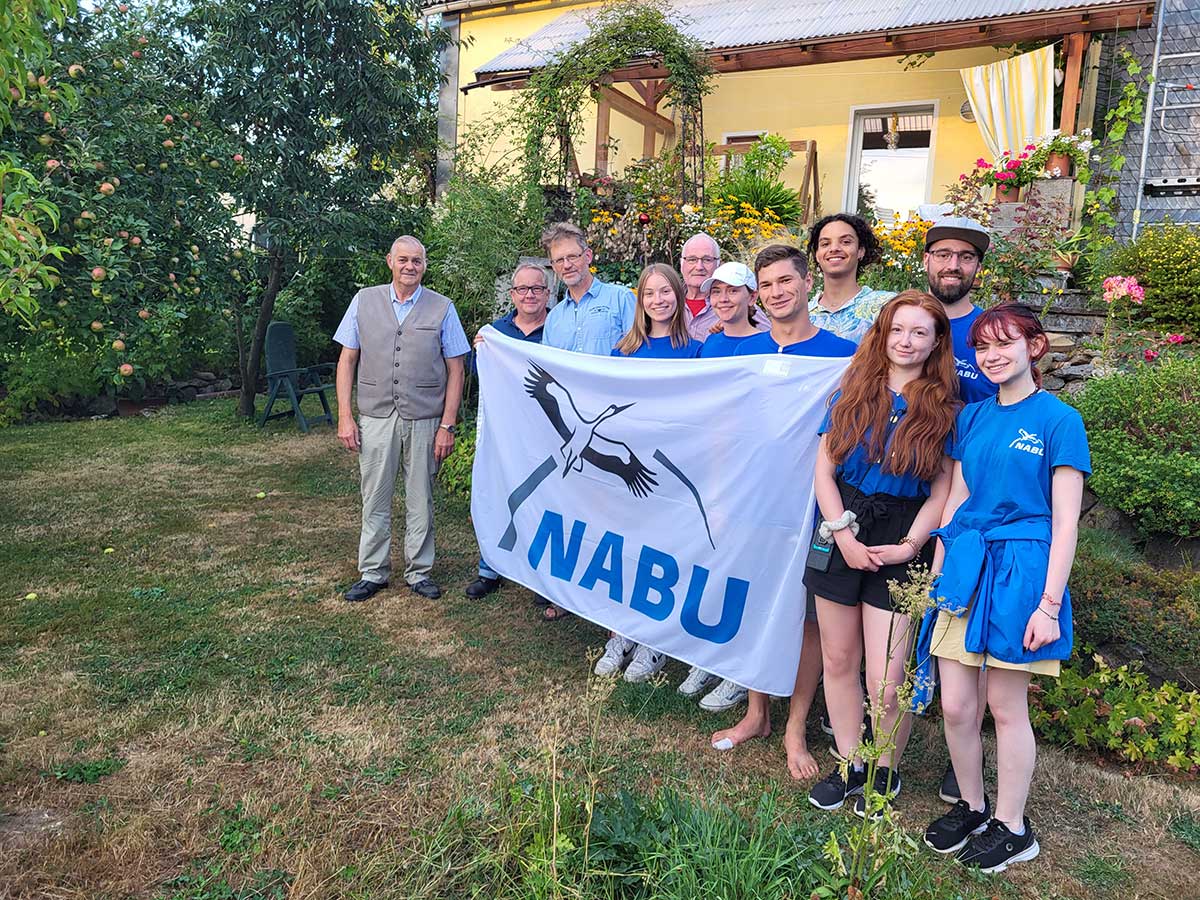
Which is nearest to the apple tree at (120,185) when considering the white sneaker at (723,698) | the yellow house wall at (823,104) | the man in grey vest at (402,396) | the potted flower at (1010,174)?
the man in grey vest at (402,396)

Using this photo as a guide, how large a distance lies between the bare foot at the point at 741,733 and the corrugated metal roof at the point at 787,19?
7097 millimetres

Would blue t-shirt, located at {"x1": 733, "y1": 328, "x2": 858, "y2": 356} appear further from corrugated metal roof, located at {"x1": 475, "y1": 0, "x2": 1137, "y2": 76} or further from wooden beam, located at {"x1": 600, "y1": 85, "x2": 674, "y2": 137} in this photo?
wooden beam, located at {"x1": 600, "y1": 85, "x2": 674, "y2": 137}

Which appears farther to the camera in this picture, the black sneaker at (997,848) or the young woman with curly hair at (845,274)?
the young woman with curly hair at (845,274)

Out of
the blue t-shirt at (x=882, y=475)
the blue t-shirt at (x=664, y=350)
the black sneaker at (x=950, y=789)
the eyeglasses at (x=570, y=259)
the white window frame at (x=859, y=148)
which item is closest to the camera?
the blue t-shirt at (x=882, y=475)

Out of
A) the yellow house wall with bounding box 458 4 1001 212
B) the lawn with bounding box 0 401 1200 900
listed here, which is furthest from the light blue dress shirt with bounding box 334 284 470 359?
the yellow house wall with bounding box 458 4 1001 212

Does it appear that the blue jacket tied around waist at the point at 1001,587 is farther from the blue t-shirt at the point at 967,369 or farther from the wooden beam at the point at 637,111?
the wooden beam at the point at 637,111

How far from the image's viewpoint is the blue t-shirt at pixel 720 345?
3.42 m

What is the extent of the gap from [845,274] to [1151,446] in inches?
89.5

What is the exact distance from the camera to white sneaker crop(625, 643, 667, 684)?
12.3 ft

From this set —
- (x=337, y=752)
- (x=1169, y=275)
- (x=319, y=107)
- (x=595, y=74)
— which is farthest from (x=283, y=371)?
(x=1169, y=275)

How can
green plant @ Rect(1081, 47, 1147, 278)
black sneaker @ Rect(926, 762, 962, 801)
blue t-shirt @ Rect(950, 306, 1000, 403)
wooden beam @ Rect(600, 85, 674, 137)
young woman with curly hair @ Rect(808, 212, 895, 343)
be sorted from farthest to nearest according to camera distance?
wooden beam @ Rect(600, 85, 674, 137) < green plant @ Rect(1081, 47, 1147, 278) < young woman with curly hair @ Rect(808, 212, 895, 343) < black sneaker @ Rect(926, 762, 962, 801) < blue t-shirt @ Rect(950, 306, 1000, 403)

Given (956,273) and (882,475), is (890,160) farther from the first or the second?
(882,475)

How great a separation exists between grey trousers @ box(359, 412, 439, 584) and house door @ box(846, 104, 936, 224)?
739 cm

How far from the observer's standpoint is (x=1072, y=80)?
7.73m
